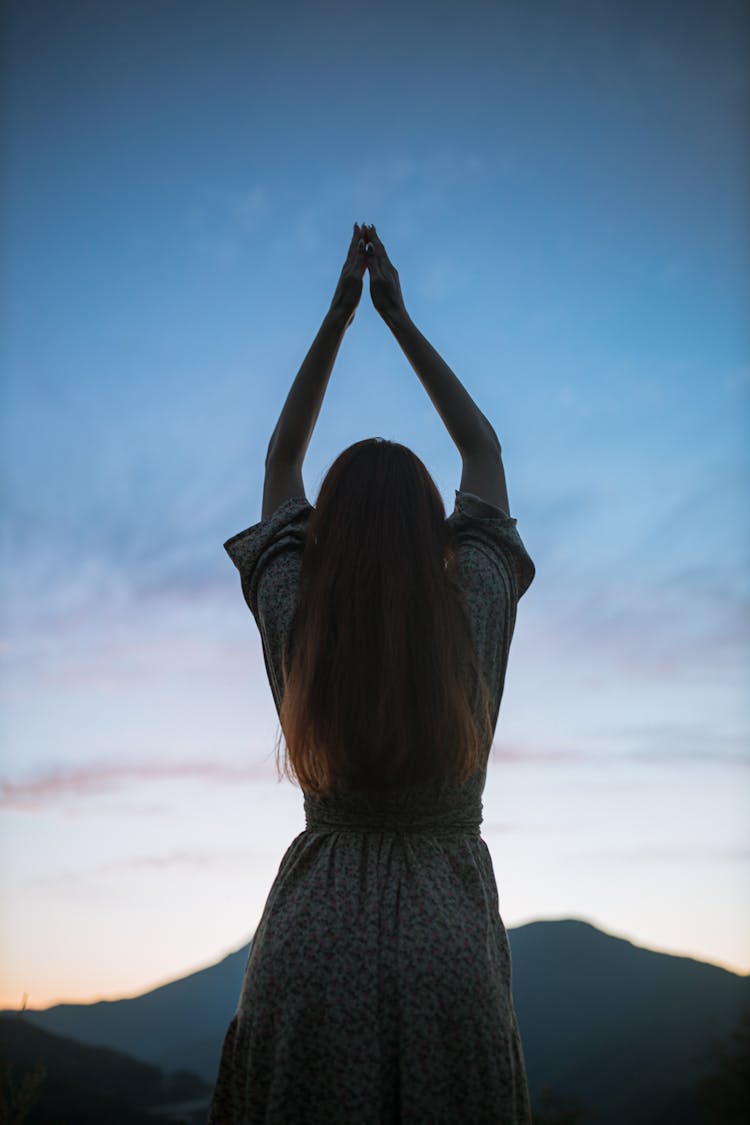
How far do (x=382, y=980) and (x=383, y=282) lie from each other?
1810 millimetres

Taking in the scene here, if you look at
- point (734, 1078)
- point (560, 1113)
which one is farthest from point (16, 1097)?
point (734, 1078)

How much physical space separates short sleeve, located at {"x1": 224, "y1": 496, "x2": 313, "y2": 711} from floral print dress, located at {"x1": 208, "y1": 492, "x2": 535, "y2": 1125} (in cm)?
38

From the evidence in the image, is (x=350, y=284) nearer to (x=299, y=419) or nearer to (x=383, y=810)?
(x=299, y=419)

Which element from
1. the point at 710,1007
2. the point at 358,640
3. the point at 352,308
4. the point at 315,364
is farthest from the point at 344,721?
the point at 710,1007

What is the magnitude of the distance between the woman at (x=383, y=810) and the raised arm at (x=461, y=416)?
0.04ft

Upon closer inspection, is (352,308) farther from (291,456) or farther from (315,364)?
(291,456)

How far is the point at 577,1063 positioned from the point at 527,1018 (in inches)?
181

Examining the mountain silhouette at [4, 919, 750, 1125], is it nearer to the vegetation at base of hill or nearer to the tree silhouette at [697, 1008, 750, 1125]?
the tree silhouette at [697, 1008, 750, 1125]

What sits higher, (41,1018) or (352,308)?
(352,308)

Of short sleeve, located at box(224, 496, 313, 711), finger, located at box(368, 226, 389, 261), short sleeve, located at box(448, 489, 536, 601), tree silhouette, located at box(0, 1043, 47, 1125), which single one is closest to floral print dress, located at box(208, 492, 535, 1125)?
short sleeve, located at box(448, 489, 536, 601)

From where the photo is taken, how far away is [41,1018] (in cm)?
3022

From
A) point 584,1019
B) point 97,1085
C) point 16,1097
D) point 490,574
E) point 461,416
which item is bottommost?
point 97,1085

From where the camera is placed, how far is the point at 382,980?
1.49 m

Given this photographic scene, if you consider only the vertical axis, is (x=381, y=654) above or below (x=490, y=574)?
below
